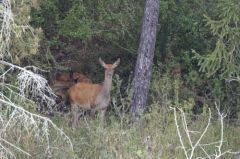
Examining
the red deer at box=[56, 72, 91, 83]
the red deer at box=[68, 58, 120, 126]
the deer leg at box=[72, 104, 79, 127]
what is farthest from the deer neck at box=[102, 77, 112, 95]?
the red deer at box=[56, 72, 91, 83]

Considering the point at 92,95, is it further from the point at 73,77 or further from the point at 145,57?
the point at 145,57

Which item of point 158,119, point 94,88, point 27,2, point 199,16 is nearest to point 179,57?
point 199,16

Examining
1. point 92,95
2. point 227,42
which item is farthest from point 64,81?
point 227,42

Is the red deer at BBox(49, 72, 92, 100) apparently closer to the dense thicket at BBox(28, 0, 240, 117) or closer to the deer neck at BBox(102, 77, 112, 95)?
the dense thicket at BBox(28, 0, 240, 117)

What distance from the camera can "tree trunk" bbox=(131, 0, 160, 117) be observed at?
12367mm

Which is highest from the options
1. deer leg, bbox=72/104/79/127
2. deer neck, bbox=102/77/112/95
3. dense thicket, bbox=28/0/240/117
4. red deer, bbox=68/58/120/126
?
dense thicket, bbox=28/0/240/117

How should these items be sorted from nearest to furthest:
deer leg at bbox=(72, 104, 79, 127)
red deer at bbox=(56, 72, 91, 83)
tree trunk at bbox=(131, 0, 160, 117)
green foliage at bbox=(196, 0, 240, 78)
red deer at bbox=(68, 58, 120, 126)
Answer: green foliage at bbox=(196, 0, 240, 78) < tree trunk at bbox=(131, 0, 160, 117) < deer leg at bbox=(72, 104, 79, 127) < red deer at bbox=(68, 58, 120, 126) < red deer at bbox=(56, 72, 91, 83)

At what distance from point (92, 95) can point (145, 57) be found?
1.76 meters

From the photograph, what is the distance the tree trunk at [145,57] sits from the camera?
487 inches

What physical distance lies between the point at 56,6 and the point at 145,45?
3008 millimetres

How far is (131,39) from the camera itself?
48.8 ft

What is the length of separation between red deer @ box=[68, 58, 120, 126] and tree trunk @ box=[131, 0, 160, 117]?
0.84 m

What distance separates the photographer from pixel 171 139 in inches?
441

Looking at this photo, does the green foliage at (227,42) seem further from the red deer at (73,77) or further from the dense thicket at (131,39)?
the red deer at (73,77)
